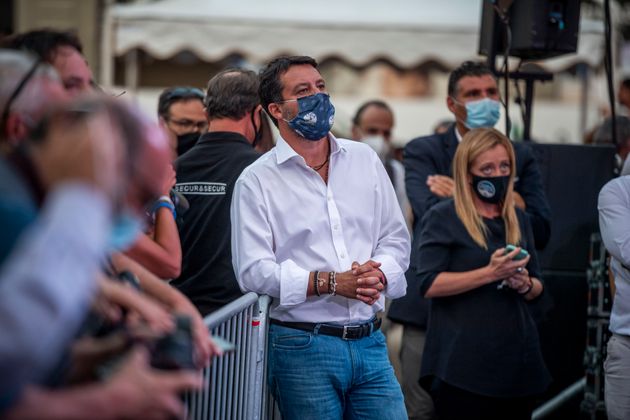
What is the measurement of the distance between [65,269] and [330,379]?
8.07ft

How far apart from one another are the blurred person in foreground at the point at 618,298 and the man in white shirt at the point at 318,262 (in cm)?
133

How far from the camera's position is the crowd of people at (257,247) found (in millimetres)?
A: 1867

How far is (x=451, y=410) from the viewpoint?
511 centimetres

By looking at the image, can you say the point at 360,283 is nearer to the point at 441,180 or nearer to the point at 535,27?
Result: the point at 441,180

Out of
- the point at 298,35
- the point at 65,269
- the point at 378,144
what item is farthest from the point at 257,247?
the point at 298,35

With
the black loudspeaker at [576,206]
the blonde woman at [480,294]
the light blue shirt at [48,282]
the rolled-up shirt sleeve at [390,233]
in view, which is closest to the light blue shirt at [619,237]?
the blonde woman at [480,294]

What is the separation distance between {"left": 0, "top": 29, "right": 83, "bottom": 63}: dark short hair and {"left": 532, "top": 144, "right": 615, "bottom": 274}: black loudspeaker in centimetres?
424

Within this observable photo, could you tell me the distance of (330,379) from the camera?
13.5 feet

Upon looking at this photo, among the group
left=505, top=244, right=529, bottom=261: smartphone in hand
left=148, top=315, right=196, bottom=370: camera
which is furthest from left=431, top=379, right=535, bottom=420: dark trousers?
left=148, top=315, right=196, bottom=370: camera

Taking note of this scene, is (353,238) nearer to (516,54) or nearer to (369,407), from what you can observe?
(369,407)

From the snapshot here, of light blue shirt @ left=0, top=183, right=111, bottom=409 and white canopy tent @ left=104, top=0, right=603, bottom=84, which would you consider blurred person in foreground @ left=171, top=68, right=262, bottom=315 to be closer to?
light blue shirt @ left=0, top=183, right=111, bottom=409

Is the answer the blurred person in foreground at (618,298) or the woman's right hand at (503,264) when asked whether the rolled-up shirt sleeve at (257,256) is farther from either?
the blurred person in foreground at (618,298)

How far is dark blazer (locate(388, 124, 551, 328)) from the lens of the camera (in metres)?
5.90

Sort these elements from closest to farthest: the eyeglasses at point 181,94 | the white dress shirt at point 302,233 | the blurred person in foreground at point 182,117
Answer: the white dress shirt at point 302,233 < the blurred person in foreground at point 182,117 < the eyeglasses at point 181,94
